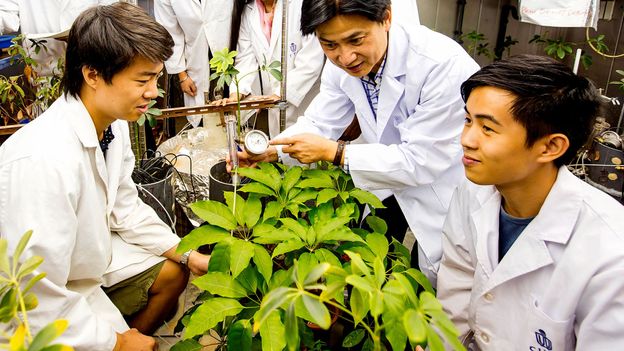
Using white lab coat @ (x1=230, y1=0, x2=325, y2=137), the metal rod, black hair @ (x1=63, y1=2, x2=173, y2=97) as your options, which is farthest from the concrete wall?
black hair @ (x1=63, y1=2, x2=173, y2=97)

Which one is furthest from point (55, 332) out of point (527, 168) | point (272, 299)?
point (527, 168)

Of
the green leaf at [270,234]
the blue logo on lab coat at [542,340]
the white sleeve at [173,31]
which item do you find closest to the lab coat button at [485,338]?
the blue logo on lab coat at [542,340]

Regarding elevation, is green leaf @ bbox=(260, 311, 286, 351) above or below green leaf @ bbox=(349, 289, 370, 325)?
below

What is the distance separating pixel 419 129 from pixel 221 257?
2.47 feet

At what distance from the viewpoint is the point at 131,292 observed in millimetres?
1563

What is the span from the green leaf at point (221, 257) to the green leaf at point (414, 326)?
631 millimetres

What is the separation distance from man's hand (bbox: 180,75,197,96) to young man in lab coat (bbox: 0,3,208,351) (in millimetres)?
1429

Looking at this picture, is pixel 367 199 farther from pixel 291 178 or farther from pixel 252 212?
pixel 252 212

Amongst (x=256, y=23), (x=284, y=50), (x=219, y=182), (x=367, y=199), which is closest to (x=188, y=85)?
(x=256, y=23)

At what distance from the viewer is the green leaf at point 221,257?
114 centimetres

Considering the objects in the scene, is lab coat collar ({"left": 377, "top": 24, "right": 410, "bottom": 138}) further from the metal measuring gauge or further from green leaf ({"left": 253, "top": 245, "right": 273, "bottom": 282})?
green leaf ({"left": 253, "top": 245, "right": 273, "bottom": 282})

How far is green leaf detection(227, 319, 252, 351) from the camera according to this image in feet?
3.34

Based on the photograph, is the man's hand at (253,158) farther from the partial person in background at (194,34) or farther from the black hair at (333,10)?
the partial person in background at (194,34)

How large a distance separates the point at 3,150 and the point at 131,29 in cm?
44
